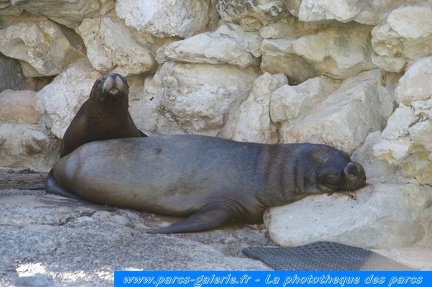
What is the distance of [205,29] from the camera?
25.4 feet

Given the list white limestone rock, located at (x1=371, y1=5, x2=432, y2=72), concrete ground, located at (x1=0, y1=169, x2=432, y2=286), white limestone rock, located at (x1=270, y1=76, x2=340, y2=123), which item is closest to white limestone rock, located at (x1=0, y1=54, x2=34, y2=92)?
concrete ground, located at (x1=0, y1=169, x2=432, y2=286)

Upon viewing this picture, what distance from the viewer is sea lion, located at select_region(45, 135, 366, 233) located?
20.9 feet

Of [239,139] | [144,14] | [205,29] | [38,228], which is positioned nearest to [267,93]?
[239,139]

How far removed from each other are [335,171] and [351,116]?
529 mm

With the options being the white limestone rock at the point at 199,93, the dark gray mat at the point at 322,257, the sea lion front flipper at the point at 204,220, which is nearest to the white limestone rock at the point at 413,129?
the dark gray mat at the point at 322,257

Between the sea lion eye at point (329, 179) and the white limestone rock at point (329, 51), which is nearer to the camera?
the sea lion eye at point (329, 179)

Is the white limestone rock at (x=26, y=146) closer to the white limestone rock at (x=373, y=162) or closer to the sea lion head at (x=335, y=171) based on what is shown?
the sea lion head at (x=335, y=171)

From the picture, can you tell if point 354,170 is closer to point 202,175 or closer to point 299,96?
point 299,96

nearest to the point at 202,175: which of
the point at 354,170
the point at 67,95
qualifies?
the point at 354,170

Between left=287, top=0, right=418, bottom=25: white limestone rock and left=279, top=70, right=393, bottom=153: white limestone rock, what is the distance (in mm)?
574

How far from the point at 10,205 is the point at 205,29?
2.80 m

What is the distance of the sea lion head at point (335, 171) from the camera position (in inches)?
234

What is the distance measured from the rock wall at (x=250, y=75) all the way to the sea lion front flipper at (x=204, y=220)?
0.39 metres

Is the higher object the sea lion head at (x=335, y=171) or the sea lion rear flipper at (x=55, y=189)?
the sea lion head at (x=335, y=171)
